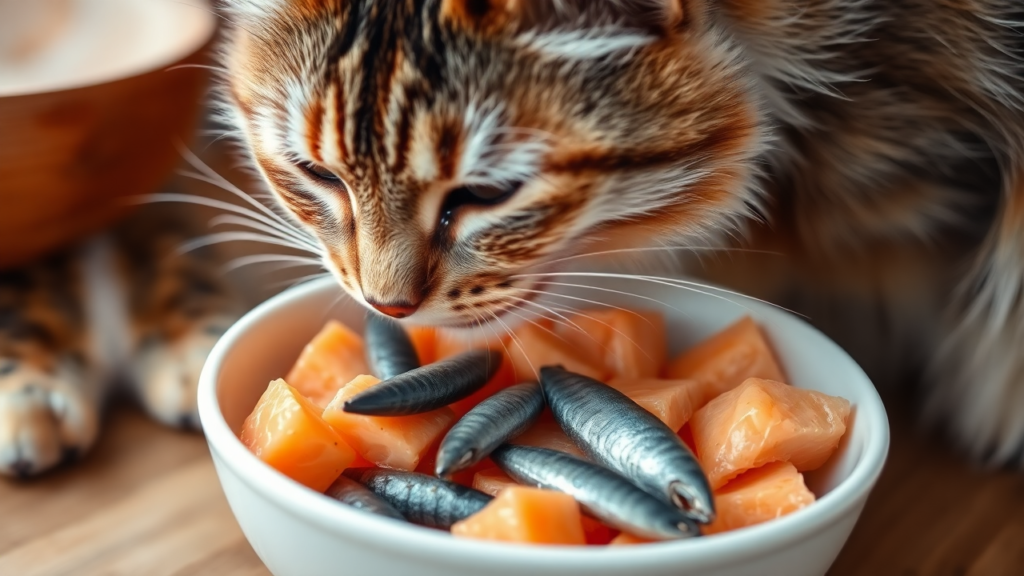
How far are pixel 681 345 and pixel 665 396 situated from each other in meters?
0.17

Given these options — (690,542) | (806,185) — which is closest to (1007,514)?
(806,185)

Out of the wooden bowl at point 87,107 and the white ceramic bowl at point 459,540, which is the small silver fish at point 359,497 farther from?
the wooden bowl at point 87,107

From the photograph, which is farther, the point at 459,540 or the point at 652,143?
the point at 652,143

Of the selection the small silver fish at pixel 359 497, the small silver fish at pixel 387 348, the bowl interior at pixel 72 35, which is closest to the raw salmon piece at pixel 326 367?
the small silver fish at pixel 387 348

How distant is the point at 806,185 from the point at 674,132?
241mm

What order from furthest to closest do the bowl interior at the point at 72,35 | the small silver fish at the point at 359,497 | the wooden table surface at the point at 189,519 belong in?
the bowl interior at the point at 72,35 < the wooden table surface at the point at 189,519 < the small silver fish at the point at 359,497

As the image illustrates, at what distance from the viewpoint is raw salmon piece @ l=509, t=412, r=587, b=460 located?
0.69 m

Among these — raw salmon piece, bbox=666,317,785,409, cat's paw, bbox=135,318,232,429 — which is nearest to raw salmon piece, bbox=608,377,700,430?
raw salmon piece, bbox=666,317,785,409

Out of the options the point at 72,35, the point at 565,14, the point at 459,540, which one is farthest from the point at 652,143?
the point at 72,35

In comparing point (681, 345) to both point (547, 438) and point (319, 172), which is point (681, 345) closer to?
point (547, 438)

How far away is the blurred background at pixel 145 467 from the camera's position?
753mm

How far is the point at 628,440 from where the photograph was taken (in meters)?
0.63

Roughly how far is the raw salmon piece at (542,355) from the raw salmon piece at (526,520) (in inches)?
8.4

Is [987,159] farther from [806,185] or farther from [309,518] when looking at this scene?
[309,518]
